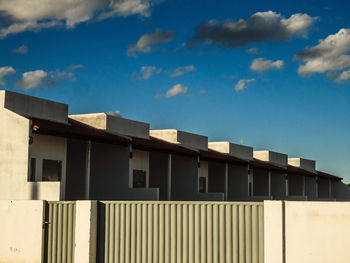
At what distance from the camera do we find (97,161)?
80.3 feet

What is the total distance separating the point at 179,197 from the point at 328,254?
57.3ft

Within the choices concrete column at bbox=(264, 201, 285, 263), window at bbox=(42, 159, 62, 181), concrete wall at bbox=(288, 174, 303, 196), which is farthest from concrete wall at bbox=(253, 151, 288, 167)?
concrete column at bbox=(264, 201, 285, 263)

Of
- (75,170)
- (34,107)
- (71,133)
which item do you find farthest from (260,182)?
(71,133)

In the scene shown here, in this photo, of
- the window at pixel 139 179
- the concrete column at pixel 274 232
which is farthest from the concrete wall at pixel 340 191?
the concrete column at pixel 274 232

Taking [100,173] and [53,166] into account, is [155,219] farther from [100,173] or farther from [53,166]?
[100,173]

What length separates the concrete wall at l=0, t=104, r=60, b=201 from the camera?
17.5 m

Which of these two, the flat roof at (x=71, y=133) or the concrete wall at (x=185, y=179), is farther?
the concrete wall at (x=185, y=179)

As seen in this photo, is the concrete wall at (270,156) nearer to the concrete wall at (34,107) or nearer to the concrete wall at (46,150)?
the concrete wall at (34,107)

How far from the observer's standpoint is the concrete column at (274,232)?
36.3 feet

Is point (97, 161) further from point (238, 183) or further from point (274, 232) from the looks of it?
point (274, 232)

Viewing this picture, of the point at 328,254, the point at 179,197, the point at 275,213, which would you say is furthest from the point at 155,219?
the point at 179,197

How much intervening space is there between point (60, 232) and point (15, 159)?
4.72m

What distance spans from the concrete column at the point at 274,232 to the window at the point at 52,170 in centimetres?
1170

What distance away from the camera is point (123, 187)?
2316cm
